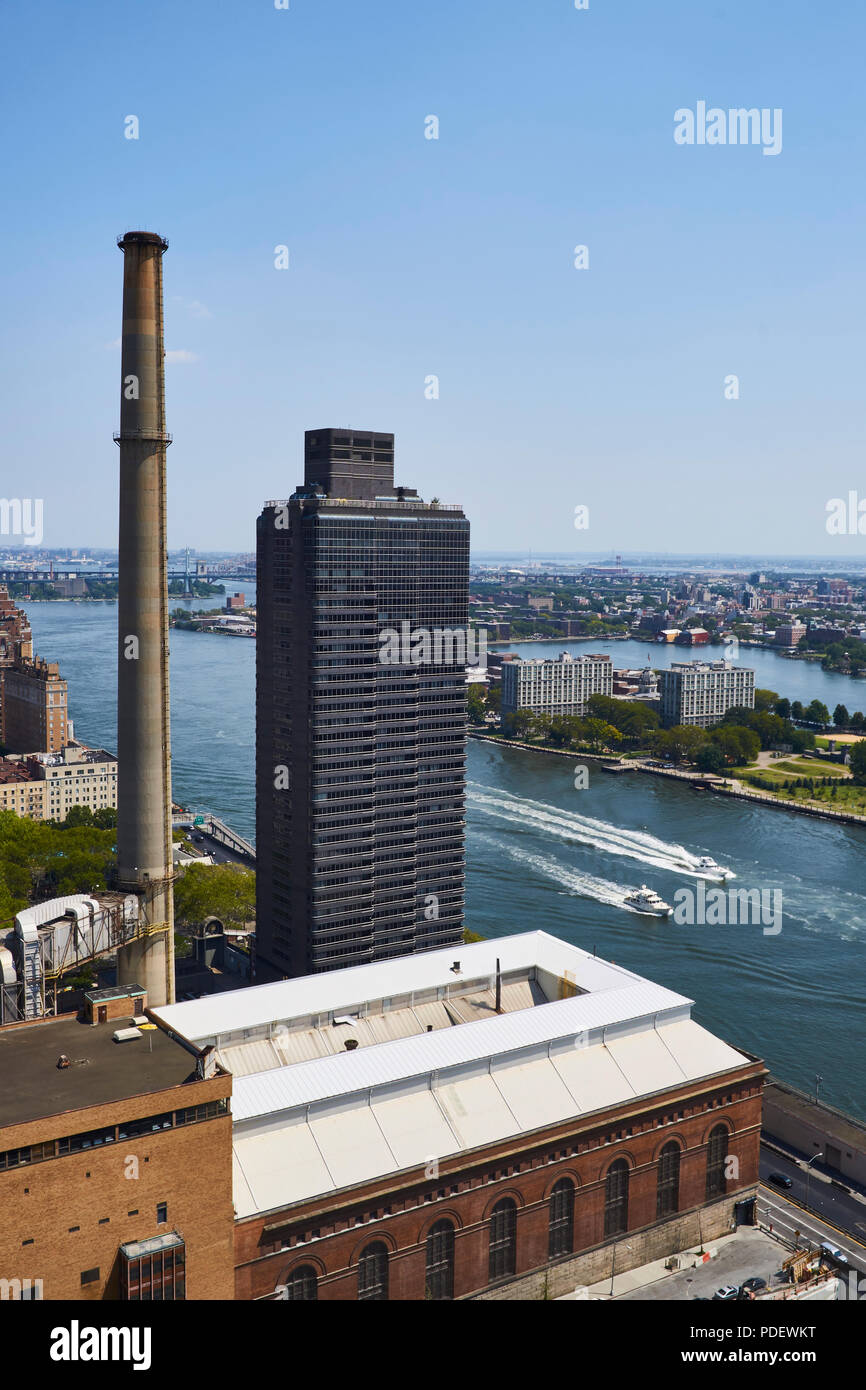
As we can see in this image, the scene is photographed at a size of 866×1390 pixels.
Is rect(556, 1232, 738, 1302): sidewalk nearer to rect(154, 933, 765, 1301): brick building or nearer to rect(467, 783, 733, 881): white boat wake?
rect(154, 933, 765, 1301): brick building

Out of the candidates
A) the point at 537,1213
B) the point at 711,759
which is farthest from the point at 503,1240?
the point at 711,759

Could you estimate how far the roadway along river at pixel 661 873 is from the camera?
37.2 metres

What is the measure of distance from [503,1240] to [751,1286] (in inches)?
198

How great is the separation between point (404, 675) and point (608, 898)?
16.6 m

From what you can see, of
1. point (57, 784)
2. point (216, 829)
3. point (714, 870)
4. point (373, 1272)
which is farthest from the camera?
point (57, 784)

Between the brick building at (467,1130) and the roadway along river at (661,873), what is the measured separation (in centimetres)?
909

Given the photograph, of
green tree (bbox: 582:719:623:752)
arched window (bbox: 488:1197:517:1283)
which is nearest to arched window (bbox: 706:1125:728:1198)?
arched window (bbox: 488:1197:517:1283)

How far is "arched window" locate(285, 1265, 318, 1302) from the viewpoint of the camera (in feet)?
64.6

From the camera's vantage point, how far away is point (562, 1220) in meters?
23.1

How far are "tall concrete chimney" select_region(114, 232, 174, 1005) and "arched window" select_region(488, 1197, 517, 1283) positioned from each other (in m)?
12.3

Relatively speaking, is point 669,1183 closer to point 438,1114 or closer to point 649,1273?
point 649,1273
